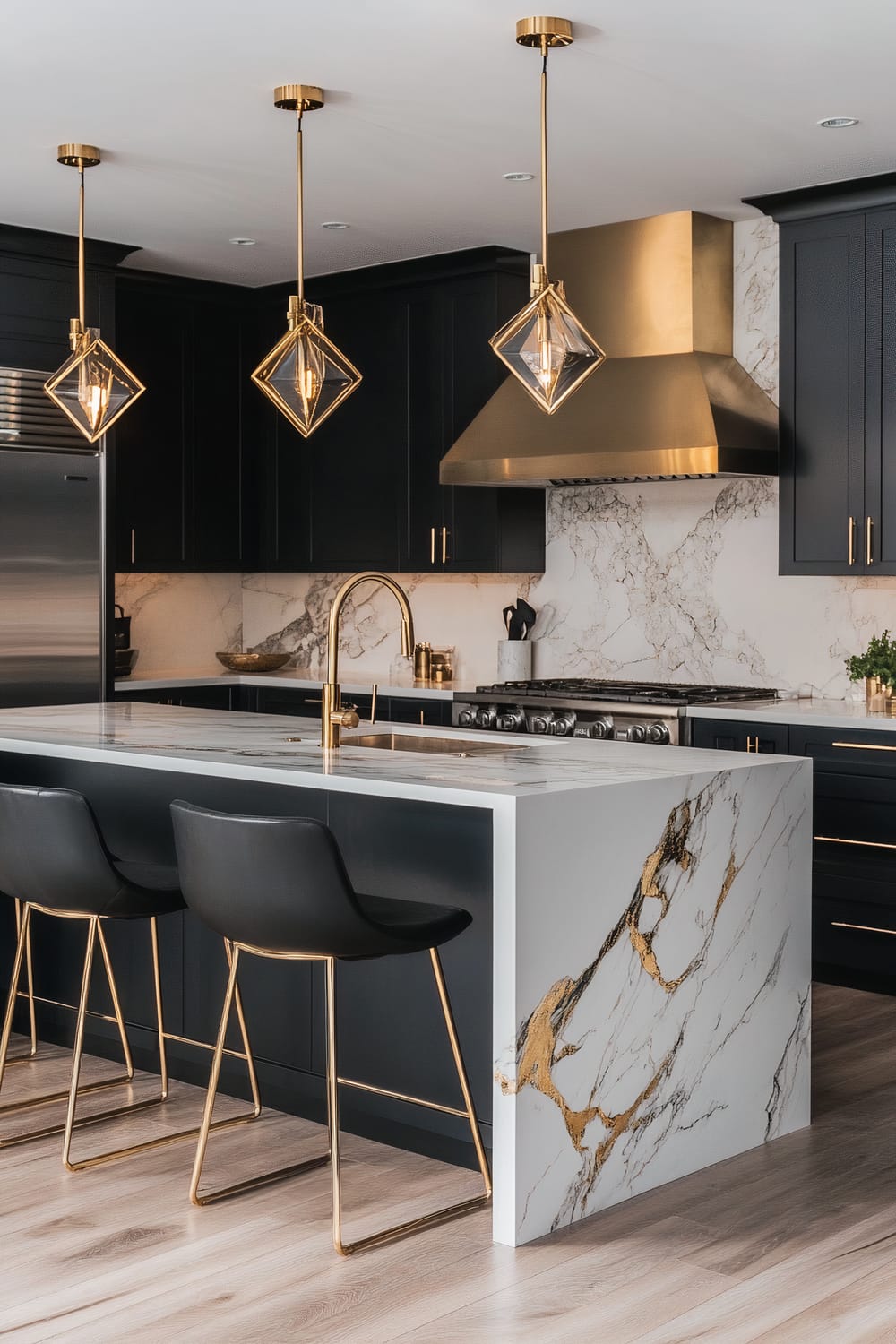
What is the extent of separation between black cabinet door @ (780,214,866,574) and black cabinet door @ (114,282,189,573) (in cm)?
268

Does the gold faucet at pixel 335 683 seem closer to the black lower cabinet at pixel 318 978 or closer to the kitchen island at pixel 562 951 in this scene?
the kitchen island at pixel 562 951

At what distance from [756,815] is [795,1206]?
0.84 m

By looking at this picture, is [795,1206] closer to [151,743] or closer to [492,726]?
[151,743]

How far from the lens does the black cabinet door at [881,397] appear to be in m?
5.12

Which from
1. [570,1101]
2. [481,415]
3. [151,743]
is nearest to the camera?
[570,1101]

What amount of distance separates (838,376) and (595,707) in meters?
1.38

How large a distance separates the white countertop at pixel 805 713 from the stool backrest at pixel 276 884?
2.35m

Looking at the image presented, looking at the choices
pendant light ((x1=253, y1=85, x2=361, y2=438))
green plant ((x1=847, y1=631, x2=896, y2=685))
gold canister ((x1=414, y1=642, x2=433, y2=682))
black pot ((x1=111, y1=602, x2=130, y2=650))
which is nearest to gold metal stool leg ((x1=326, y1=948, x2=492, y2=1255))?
pendant light ((x1=253, y1=85, x2=361, y2=438))

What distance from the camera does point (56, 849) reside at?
3480 mm

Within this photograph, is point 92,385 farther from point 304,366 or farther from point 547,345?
point 547,345

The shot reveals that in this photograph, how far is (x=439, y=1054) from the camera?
3.48m

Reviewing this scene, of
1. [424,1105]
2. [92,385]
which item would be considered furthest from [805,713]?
[92,385]

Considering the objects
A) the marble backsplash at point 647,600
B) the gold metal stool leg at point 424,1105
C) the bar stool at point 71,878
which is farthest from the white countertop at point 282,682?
the gold metal stool leg at point 424,1105

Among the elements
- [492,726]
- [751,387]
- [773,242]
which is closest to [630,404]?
[751,387]
